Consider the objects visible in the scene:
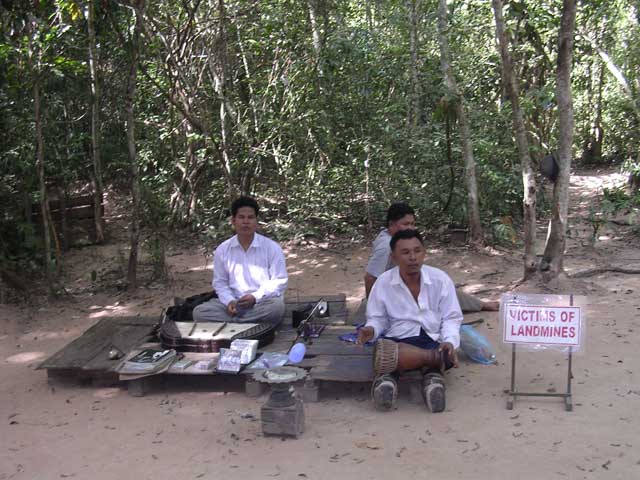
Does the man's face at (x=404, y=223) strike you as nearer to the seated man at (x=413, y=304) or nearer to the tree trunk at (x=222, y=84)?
the seated man at (x=413, y=304)

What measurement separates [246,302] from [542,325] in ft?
7.38

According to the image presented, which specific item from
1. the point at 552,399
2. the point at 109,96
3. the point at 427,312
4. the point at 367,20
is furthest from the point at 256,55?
the point at 552,399

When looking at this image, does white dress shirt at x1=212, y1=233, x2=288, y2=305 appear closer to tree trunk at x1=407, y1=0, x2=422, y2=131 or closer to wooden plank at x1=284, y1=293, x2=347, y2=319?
wooden plank at x1=284, y1=293, x2=347, y2=319

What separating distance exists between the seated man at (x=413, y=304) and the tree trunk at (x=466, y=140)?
4.70m

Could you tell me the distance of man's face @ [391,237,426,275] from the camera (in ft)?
13.4

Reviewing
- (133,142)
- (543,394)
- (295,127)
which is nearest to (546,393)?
(543,394)

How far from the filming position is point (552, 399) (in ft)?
13.2

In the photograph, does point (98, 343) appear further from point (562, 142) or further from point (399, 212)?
point (562, 142)

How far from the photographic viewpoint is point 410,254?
4.09 m

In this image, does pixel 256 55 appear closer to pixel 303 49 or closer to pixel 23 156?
pixel 303 49

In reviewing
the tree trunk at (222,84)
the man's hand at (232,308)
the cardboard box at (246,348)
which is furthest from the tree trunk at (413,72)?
the cardboard box at (246,348)

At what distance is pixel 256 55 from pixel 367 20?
5.65 meters

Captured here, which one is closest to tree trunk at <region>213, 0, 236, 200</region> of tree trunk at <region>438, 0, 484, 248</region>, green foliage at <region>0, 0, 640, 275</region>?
green foliage at <region>0, 0, 640, 275</region>

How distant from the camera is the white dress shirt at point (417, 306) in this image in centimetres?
413
